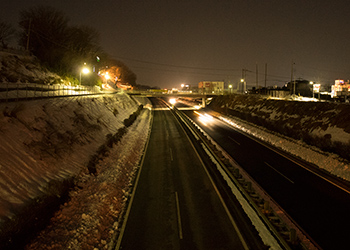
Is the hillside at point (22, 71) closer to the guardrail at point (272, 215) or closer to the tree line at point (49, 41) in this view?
the tree line at point (49, 41)

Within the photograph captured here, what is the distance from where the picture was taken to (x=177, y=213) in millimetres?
12547

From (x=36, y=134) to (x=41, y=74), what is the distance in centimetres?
2967

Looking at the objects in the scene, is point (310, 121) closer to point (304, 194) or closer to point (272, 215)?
point (304, 194)

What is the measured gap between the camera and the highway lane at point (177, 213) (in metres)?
10.2

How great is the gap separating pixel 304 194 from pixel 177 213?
877 centimetres

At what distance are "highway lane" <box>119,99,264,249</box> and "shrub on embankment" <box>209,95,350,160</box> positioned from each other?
14.1m

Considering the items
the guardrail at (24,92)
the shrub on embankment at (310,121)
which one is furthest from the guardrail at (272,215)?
the guardrail at (24,92)

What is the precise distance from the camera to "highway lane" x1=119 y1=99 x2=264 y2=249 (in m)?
10.2

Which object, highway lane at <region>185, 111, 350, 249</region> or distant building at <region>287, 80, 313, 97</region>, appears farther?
distant building at <region>287, 80, 313, 97</region>

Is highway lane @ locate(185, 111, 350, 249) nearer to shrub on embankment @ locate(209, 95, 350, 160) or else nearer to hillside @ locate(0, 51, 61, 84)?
shrub on embankment @ locate(209, 95, 350, 160)

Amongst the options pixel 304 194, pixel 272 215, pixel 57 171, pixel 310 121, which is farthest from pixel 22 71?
pixel 310 121

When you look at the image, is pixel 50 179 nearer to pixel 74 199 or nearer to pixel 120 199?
pixel 74 199

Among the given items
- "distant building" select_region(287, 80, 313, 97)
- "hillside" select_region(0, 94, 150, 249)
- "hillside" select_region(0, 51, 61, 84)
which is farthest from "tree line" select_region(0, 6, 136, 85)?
"distant building" select_region(287, 80, 313, 97)

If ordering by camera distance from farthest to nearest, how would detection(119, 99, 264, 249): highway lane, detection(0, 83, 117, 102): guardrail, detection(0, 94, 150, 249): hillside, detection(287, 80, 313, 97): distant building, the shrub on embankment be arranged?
1. detection(287, 80, 313, 97): distant building
2. the shrub on embankment
3. detection(0, 83, 117, 102): guardrail
4. detection(119, 99, 264, 249): highway lane
5. detection(0, 94, 150, 249): hillside
